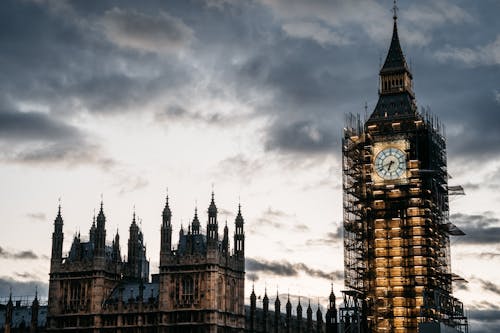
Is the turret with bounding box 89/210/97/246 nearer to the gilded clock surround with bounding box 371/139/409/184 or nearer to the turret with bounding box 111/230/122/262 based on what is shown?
the turret with bounding box 111/230/122/262

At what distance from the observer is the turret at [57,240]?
6555 inches

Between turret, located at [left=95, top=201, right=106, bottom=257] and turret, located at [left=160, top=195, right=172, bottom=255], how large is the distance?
12324 mm

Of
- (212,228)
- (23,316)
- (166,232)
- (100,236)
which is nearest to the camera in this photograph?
(212,228)

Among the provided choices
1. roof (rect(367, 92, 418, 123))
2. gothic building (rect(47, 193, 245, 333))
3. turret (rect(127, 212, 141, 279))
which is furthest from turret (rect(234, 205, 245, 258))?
→ roof (rect(367, 92, 418, 123))

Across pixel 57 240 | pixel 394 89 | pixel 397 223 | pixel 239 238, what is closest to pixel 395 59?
pixel 394 89

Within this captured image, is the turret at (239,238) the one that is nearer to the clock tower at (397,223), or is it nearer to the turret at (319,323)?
the clock tower at (397,223)

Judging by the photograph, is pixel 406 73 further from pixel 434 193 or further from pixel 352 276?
pixel 352 276

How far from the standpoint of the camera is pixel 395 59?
563 ft

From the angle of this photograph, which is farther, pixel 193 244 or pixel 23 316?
pixel 23 316

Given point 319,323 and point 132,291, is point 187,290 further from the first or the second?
point 319,323

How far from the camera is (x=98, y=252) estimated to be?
16250 centimetres

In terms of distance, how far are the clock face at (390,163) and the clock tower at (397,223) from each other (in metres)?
0.17

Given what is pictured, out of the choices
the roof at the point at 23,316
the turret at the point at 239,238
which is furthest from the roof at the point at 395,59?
the roof at the point at 23,316

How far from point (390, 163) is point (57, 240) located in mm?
60885
